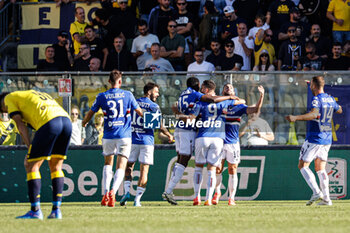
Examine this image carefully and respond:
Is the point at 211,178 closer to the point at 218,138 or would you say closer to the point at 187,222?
the point at 218,138

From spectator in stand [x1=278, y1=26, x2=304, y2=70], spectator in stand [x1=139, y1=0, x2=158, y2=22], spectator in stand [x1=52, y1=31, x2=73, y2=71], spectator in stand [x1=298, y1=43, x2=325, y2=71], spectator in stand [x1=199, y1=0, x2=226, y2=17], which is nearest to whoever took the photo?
spectator in stand [x1=298, y1=43, x2=325, y2=71]

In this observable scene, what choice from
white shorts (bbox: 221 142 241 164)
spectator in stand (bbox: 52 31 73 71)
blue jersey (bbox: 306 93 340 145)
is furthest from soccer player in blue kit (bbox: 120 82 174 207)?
spectator in stand (bbox: 52 31 73 71)

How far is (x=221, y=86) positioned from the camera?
50.1 feet

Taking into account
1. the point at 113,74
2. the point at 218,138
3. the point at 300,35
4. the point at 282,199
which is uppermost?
the point at 300,35

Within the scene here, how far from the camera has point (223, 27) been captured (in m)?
19.1

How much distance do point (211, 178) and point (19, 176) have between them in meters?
5.08

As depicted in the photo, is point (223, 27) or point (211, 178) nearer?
point (211, 178)

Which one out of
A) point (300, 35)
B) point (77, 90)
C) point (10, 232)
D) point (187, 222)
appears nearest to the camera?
point (10, 232)

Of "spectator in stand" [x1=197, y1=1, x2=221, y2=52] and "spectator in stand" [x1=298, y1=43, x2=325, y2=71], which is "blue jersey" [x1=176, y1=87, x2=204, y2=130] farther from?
"spectator in stand" [x1=197, y1=1, x2=221, y2=52]

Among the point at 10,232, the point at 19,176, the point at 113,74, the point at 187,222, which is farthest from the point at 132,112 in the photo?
→ the point at 10,232

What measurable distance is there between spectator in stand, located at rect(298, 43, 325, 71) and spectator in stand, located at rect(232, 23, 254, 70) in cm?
140

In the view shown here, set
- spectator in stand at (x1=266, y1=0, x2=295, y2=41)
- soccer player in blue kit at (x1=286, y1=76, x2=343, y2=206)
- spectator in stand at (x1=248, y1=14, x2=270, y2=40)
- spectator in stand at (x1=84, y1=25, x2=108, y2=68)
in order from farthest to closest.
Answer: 1. spectator in stand at (x1=266, y1=0, x2=295, y2=41)
2. spectator in stand at (x1=248, y1=14, x2=270, y2=40)
3. spectator in stand at (x1=84, y1=25, x2=108, y2=68)
4. soccer player in blue kit at (x1=286, y1=76, x2=343, y2=206)

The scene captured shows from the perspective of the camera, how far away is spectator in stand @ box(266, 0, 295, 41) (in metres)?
19.1

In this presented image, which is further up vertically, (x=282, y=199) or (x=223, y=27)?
(x=223, y=27)
